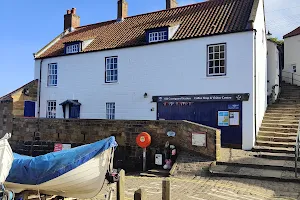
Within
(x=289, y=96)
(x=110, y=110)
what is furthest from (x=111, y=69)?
(x=289, y=96)

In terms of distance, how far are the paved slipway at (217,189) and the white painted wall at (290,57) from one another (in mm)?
16017

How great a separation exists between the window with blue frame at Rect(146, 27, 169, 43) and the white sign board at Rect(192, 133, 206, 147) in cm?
697

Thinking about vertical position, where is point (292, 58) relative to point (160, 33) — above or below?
below

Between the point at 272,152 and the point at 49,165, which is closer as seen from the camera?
the point at 49,165

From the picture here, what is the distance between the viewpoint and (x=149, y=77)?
17719mm

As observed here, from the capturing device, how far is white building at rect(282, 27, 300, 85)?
23.4m

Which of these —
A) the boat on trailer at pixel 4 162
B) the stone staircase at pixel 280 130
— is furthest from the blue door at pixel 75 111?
the boat on trailer at pixel 4 162

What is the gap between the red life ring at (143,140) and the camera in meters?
13.7

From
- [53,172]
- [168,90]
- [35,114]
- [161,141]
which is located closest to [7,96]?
[35,114]

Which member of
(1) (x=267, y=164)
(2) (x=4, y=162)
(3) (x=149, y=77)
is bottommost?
(1) (x=267, y=164)

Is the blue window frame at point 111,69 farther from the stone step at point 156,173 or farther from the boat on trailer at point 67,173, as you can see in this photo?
the boat on trailer at point 67,173

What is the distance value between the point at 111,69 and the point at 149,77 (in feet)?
9.75

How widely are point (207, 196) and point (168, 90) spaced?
29.9 ft

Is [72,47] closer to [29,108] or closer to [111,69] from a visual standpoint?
[111,69]
